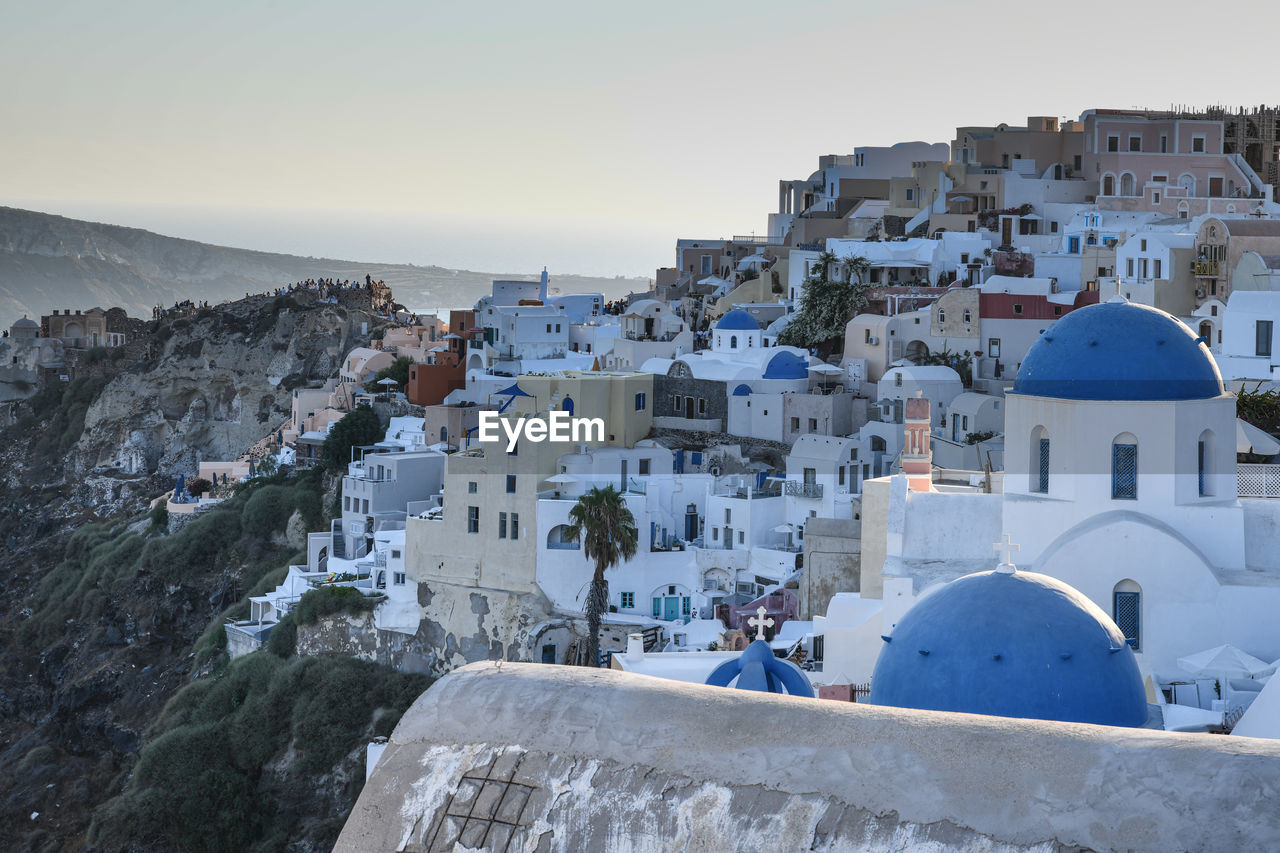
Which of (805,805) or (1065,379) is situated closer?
(805,805)

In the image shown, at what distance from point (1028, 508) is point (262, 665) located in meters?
18.4

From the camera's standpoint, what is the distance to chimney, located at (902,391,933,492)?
18.6 meters

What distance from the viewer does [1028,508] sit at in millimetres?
17078

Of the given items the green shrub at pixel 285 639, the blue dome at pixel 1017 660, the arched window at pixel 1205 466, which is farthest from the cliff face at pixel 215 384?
the blue dome at pixel 1017 660

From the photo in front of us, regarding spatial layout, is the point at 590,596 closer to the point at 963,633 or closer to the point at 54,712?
the point at 963,633

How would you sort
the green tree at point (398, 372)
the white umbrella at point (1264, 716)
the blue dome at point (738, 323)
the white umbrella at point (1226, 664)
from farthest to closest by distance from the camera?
the green tree at point (398, 372), the blue dome at point (738, 323), the white umbrella at point (1226, 664), the white umbrella at point (1264, 716)

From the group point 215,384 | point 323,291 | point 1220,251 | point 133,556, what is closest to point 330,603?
point 133,556

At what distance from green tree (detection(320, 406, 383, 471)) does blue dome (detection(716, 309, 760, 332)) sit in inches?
359

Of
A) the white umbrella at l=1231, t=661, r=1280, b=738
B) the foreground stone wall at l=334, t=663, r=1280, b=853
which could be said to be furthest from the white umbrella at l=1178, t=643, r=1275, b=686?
the foreground stone wall at l=334, t=663, r=1280, b=853

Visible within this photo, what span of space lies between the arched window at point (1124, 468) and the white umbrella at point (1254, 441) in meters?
7.17

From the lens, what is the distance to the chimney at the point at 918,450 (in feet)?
60.9

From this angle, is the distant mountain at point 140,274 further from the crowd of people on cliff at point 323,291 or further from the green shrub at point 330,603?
the green shrub at point 330,603

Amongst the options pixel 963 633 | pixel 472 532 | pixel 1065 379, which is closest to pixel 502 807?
pixel 963 633

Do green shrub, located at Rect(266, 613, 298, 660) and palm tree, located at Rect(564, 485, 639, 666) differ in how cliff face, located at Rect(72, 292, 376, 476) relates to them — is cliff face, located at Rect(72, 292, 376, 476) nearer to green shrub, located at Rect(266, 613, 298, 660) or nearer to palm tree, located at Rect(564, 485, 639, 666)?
green shrub, located at Rect(266, 613, 298, 660)
